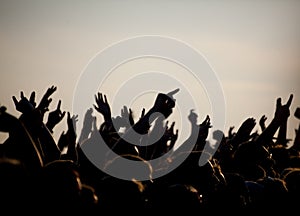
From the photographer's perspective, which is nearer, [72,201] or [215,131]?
[72,201]

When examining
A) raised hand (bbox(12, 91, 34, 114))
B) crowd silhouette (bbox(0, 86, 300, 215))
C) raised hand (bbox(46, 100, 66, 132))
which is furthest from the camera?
raised hand (bbox(46, 100, 66, 132))

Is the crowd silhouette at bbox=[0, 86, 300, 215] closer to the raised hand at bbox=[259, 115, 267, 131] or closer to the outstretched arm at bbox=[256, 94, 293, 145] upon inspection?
the outstretched arm at bbox=[256, 94, 293, 145]

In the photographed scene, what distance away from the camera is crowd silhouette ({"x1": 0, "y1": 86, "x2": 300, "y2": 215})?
550cm

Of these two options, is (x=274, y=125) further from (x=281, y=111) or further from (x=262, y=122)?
(x=262, y=122)

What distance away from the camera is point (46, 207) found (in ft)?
17.9

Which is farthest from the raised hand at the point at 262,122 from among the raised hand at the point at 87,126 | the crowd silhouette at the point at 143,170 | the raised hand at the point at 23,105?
the raised hand at the point at 23,105

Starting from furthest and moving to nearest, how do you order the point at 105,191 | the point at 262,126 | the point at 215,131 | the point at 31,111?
1. the point at 262,126
2. the point at 215,131
3. the point at 31,111
4. the point at 105,191

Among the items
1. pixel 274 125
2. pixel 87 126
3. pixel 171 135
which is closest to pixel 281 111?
pixel 274 125

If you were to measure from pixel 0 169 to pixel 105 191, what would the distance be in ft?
4.23

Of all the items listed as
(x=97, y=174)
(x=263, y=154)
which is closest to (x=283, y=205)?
(x=263, y=154)

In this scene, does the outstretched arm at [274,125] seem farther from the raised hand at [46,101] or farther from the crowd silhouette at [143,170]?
the raised hand at [46,101]

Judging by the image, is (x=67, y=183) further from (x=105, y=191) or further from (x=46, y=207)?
(x=105, y=191)

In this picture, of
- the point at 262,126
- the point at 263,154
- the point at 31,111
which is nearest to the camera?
the point at 31,111

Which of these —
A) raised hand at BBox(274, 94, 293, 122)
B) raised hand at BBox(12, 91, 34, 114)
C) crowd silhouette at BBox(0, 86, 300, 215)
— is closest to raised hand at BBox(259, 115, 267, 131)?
crowd silhouette at BBox(0, 86, 300, 215)
